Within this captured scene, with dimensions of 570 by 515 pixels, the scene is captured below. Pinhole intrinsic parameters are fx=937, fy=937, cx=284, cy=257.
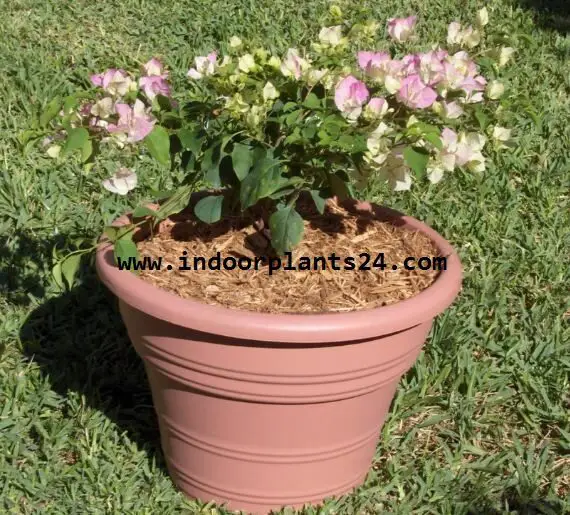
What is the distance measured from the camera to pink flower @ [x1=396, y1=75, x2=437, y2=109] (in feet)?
5.69

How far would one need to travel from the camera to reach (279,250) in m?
1.91

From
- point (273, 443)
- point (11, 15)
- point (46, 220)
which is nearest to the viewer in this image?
point (273, 443)

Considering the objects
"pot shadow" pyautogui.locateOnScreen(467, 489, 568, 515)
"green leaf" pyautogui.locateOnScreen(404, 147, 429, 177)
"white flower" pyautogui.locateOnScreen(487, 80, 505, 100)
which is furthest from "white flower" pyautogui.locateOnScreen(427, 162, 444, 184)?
"pot shadow" pyautogui.locateOnScreen(467, 489, 568, 515)

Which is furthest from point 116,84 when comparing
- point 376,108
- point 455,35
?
point 455,35

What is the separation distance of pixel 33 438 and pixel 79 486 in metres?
0.25

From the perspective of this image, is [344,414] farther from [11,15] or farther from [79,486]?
[11,15]

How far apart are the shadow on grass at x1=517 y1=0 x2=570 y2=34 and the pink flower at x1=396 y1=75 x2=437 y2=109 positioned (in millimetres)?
3277

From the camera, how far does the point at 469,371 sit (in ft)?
8.43

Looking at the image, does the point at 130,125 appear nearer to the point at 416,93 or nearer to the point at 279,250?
the point at 279,250

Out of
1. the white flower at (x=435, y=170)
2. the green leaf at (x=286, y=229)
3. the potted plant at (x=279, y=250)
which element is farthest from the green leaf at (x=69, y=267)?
the white flower at (x=435, y=170)

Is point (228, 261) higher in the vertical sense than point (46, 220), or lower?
higher

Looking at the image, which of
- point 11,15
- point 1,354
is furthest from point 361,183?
point 11,15

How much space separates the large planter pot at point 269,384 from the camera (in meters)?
1.79

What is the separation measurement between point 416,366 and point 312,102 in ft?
3.26
